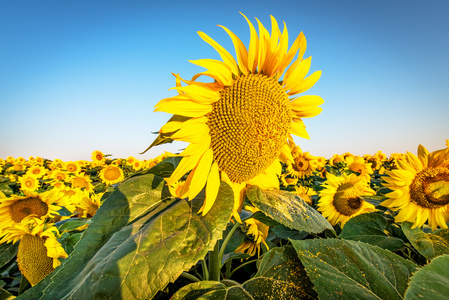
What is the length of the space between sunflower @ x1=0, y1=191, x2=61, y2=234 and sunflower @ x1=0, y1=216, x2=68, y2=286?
1.42ft

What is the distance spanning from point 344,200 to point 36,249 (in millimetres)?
3402

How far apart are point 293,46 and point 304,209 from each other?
89 centimetres

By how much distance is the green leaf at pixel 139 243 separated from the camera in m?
0.83

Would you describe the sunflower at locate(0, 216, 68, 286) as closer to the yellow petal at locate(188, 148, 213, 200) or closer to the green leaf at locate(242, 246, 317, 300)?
the yellow petal at locate(188, 148, 213, 200)

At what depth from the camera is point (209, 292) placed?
1040mm

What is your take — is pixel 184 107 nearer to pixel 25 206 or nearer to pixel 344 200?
pixel 25 206

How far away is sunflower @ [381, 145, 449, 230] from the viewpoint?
82.1 inches

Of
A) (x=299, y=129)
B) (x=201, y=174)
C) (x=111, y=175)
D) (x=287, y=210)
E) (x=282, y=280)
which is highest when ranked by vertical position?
(x=299, y=129)

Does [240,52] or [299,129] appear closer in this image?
[240,52]

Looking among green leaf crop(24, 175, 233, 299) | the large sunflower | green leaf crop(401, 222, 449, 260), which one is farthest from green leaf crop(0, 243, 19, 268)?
green leaf crop(401, 222, 449, 260)

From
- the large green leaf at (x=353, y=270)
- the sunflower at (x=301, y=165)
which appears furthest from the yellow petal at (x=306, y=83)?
the sunflower at (x=301, y=165)

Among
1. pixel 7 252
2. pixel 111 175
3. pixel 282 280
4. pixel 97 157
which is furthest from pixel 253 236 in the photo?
pixel 97 157

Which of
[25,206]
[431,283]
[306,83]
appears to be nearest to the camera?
[431,283]

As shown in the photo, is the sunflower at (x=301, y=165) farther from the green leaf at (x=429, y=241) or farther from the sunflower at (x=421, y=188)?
the green leaf at (x=429, y=241)
